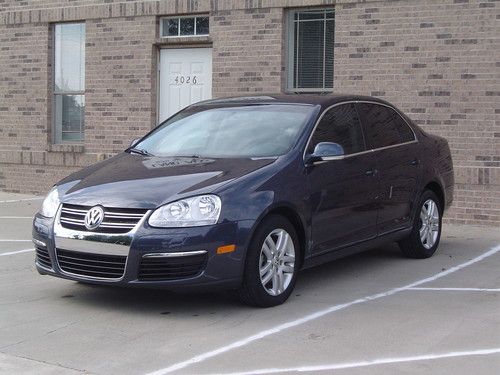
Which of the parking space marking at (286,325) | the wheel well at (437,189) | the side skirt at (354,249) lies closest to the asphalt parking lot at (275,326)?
the parking space marking at (286,325)

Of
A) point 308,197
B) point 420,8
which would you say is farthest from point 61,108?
point 308,197

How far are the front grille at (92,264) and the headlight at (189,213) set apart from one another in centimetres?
39

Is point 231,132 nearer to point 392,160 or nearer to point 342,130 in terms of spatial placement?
point 342,130

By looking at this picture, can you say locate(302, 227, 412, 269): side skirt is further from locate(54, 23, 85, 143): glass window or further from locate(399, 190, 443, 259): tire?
locate(54, 23, 85, 143): glass window

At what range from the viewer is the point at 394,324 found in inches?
215

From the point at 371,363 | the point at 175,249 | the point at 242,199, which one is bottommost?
the point at 371,363

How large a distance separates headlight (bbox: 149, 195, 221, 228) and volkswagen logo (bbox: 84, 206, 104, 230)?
42cm

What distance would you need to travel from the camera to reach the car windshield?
6.35m

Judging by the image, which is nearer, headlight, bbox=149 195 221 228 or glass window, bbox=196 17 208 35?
headlight, bbox=149 195 221 228

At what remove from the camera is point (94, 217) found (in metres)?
5.57

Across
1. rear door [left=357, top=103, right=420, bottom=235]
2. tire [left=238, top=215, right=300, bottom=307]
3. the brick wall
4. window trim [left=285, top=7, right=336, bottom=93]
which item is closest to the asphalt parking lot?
tire [left=238, top=215, right=300, bottom=307]

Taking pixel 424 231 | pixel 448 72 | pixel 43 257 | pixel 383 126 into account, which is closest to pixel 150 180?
pixel 43 257

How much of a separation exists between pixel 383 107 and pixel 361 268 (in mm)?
1649

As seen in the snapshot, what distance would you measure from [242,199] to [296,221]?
686 mm
